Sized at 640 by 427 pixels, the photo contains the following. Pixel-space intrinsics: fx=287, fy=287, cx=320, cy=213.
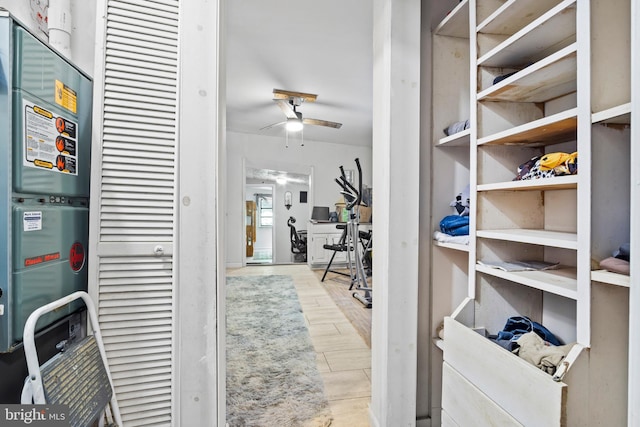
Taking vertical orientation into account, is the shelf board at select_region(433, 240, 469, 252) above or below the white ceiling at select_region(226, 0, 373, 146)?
below

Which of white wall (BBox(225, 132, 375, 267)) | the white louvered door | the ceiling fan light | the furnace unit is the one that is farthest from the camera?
white wall (BBox(225, 132, 375, 267))

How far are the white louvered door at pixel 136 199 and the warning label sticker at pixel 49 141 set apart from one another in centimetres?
8

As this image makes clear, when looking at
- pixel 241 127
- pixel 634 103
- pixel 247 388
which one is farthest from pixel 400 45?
pixel 241 127

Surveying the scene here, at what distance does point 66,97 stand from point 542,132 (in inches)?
63.6

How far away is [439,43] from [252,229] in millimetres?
7864

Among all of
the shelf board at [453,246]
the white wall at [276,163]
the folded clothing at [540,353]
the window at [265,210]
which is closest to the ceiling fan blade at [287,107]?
the white wall at [276,163]

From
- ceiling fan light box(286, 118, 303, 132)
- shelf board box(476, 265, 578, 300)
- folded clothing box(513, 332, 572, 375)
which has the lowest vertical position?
folded clothing box(513, 332, 572, 375)

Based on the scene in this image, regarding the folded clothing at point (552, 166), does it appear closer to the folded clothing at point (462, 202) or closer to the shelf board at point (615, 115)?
the shelf board at point (615, 115)

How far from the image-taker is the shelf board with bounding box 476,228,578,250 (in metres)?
0.79

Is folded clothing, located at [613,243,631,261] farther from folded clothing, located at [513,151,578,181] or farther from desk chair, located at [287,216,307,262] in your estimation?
desk chair, located at [287,216,307,262]

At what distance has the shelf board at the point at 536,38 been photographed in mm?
845

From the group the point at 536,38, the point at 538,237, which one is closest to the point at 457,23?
the point at 536,38

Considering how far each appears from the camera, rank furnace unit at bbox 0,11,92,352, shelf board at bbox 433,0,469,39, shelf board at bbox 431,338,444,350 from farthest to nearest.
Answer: shelf board at bbox 431,338,444,350
shelf board at bbox 433,0,469,39
furnace unit at bbox 0,11,92,352

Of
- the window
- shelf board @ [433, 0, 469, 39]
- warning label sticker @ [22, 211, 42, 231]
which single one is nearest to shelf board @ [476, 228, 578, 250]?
shelf board @ [433, 0, 469, 39]
